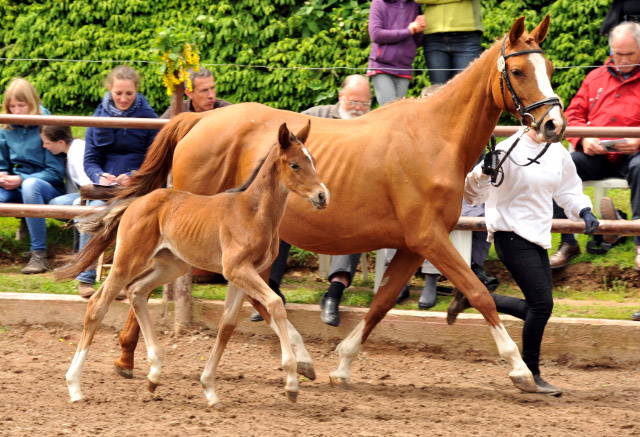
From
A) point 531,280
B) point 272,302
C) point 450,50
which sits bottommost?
point 531,280

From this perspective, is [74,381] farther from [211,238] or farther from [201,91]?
[201,91]

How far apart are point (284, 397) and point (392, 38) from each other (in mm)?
3573

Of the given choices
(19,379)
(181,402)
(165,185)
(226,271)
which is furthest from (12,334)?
(226,271)

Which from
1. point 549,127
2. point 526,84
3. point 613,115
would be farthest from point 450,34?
point 549,127

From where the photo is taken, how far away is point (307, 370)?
219 inches

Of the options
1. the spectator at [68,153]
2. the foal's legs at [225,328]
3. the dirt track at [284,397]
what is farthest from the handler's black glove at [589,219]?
the spectator at [68,153]

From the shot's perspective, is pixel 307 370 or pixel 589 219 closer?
pixel 307 370

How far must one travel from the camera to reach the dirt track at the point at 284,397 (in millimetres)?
4852

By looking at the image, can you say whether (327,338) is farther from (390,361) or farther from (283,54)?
(283,54)

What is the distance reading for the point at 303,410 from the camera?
5.23 meters

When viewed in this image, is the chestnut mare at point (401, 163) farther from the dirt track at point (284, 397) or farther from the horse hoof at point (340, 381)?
the dirt track at point (284, 397)

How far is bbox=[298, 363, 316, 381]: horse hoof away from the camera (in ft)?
18.2

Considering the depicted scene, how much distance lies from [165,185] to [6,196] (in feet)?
6.16

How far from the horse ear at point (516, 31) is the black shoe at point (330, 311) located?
7.57ft
